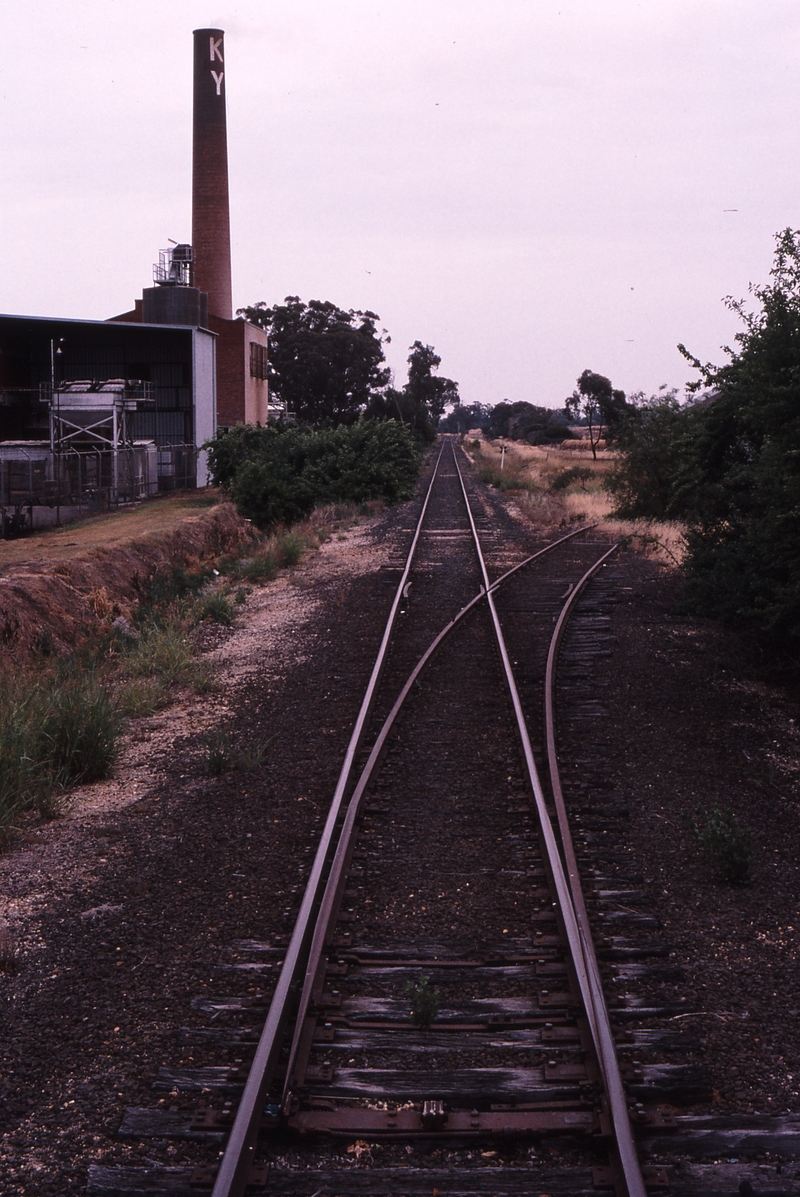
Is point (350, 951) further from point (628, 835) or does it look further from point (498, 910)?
point (628, 835)

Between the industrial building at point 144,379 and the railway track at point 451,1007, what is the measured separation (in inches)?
958

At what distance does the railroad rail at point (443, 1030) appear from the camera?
13.3 ft

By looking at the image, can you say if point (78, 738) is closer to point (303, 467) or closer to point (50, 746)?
point (50, 746)

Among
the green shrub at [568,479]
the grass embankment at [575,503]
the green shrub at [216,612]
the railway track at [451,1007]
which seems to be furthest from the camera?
the green shrub at [568,479]

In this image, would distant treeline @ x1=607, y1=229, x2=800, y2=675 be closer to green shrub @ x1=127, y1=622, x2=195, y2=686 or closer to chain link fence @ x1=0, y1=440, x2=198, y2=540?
green shrub @ x1=127, y1=622, x2=195, y2=686

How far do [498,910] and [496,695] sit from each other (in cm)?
507

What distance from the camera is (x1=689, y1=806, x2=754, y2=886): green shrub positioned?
6.43 metres

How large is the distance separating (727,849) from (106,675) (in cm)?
869

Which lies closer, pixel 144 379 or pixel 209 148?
pixel 144 379

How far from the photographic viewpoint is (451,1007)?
4.98 meters

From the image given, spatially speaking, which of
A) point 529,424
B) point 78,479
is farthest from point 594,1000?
point 529,424

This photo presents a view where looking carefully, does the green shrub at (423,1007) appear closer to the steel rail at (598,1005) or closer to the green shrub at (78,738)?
the steel rail at (598,1005)

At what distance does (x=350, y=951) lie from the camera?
5.50 metres

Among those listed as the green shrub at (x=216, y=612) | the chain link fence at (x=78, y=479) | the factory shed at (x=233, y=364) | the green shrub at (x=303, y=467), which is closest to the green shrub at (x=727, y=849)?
the green shrub at (x=216, y=612)
